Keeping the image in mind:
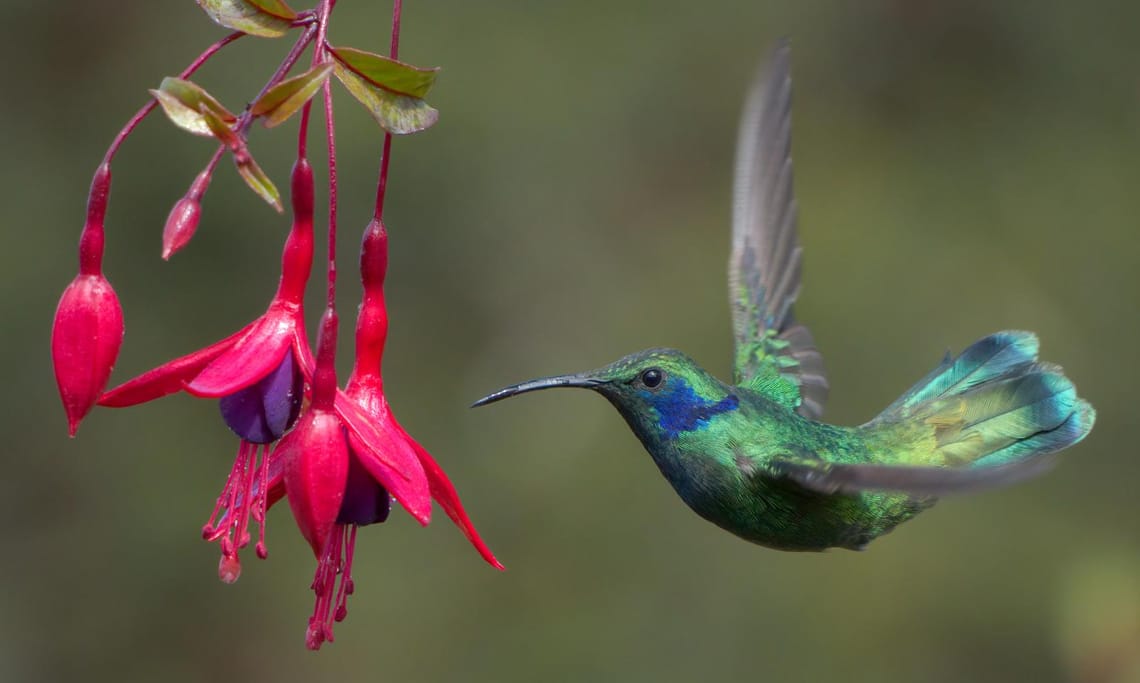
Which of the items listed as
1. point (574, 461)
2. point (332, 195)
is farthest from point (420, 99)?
point (574, 461)

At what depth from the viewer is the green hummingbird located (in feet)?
3.76

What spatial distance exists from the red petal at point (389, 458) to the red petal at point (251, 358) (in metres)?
0.05

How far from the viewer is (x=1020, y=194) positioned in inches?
105

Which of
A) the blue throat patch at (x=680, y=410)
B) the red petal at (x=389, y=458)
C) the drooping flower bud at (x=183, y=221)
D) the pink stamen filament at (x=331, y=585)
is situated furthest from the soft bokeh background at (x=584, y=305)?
the drooping flower bud at (x=183, y=221)

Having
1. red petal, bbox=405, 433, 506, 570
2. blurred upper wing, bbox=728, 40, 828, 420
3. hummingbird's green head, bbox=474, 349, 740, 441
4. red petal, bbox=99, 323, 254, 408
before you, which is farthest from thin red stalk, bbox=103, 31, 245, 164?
blurred upper wing, bbox=728, 40, 828, 420

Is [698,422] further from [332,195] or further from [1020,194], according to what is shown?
[1020,194]

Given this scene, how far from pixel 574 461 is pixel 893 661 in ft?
2.12

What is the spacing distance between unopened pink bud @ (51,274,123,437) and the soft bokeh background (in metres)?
1.61

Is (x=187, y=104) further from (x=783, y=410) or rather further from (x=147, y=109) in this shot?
(x=783, y=410)

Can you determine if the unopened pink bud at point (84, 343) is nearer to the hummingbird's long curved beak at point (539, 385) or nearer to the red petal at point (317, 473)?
the red petal at point (317, 473)

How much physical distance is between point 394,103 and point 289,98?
0.29ft

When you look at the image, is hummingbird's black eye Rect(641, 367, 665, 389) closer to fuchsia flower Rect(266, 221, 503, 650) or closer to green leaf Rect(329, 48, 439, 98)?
fuchsia flower Rect(266, 221, 503, 650)

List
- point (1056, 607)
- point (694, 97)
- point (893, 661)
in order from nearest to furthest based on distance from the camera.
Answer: point (1056, 607) → point (893, 661) → point (694, 97)

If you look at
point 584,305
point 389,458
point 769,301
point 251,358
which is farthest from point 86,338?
point 584,305
